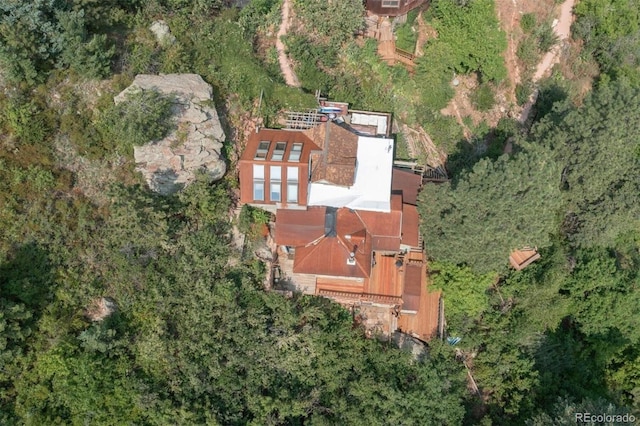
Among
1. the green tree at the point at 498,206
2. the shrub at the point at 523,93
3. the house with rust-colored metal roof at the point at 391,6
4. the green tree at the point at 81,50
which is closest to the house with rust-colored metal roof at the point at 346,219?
the green tree at the point at 498,206

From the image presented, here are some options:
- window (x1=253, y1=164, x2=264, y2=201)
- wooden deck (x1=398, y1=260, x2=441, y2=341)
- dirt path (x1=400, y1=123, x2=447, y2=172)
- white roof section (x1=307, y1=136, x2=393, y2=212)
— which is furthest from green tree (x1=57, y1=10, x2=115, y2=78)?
wooden deck (x1=398, y1=260, x2=441, y2=341)

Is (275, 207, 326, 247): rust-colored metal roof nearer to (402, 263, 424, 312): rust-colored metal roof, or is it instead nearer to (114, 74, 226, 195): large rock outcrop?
(114, 74, 226, 195): large rock outcrop

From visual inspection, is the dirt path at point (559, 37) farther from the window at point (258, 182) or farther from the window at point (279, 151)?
the window at point (258, 182)

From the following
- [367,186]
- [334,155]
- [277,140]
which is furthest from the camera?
[277,140]

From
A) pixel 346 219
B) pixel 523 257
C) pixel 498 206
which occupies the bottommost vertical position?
pixel 523 257

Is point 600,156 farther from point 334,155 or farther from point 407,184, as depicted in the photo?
point 334,155

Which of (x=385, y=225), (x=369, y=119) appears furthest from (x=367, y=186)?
(x=369, y=119)

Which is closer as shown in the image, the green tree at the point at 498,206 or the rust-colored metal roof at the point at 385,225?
the green tree at the point at 498,206
